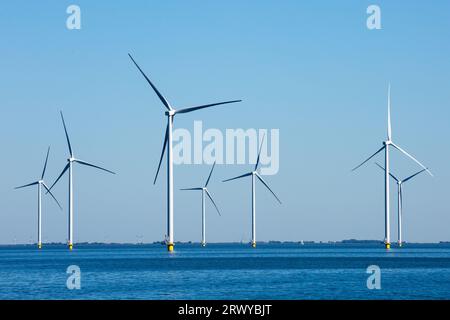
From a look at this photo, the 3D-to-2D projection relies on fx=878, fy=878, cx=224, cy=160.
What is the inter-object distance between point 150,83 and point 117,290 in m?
53.5

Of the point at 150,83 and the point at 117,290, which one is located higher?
the point at 150,83

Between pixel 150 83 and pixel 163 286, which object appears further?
pixel 150 83

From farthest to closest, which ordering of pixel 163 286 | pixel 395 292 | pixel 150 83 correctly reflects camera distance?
pixel 150 83, pixel 163 286, pixel 395 292

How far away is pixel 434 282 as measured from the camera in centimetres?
10031

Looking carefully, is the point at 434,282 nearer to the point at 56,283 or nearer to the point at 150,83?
the point at 56,283

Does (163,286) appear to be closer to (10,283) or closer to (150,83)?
(10,283)

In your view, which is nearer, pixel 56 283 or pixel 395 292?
pixel 395 292

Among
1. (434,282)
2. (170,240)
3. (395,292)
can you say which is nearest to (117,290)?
(395,292)
